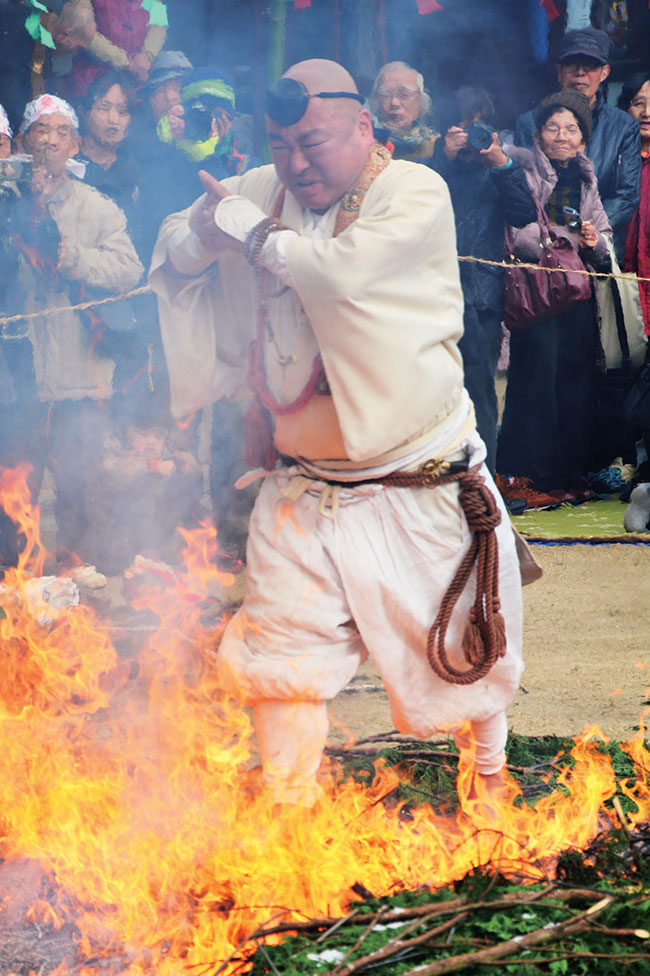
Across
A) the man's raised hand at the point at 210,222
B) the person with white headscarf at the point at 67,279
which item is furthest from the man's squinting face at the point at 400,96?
the man's raised hand at the point at 210,222

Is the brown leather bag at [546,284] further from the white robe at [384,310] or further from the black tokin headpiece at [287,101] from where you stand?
the black tokin headpiece at [287,101]

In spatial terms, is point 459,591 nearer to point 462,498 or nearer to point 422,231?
point 462,498

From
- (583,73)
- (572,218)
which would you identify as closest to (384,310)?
(572,218)

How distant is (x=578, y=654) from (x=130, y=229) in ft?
9.98

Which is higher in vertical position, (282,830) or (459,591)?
(459,591)

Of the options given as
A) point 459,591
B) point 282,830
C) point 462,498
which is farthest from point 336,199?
point 282,830

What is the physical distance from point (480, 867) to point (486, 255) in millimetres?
4437

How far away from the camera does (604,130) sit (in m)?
7.13

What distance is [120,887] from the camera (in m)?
2.79

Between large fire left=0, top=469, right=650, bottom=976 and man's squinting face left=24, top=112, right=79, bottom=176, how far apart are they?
230cm

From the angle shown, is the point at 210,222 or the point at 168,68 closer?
the point at 210,222

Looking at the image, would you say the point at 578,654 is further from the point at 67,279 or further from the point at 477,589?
the point at 67,279

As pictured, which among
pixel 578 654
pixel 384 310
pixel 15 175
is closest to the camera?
pixel 384 310

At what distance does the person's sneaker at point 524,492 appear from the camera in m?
7.29
